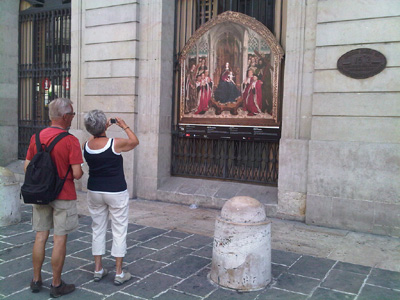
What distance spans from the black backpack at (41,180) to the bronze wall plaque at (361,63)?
4.91 meters

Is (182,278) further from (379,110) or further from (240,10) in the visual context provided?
(240,10)

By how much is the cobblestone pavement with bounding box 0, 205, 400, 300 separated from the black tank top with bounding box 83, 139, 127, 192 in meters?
1.11

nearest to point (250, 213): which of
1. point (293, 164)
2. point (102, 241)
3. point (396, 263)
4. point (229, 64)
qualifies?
point (102, 241)

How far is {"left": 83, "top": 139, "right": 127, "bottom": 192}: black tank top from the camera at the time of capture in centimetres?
430

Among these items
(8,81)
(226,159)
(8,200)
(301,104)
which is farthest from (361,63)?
(8,81)

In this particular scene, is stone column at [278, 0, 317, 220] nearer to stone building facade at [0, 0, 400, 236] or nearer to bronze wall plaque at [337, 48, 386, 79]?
stone building facade at [0, 0, 400, 236]

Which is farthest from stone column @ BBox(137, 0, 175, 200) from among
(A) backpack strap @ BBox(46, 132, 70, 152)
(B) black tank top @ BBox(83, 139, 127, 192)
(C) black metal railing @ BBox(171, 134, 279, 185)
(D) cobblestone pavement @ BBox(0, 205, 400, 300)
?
(A) backpack strap @ BBox(46, 132, 70, 152)

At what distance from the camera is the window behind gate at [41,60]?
1114 cm

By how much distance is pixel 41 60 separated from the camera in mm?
11656

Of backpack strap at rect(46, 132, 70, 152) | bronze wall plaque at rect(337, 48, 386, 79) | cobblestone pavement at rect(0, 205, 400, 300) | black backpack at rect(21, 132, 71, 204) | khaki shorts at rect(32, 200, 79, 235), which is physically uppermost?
bronze wall plaque at rect(337, 48, 386, 79)

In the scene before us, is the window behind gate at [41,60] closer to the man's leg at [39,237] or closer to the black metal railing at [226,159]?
the black metal railing at [226,159]

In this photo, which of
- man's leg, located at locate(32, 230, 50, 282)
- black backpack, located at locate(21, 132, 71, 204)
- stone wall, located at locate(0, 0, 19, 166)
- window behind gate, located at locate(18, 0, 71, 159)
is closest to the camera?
black backpack, located at locate(21, 132, 71, 204)

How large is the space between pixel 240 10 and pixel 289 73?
2.08 meters

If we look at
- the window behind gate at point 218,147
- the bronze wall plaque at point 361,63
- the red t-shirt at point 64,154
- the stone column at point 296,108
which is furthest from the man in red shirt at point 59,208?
the window behind gate at point 218,147
